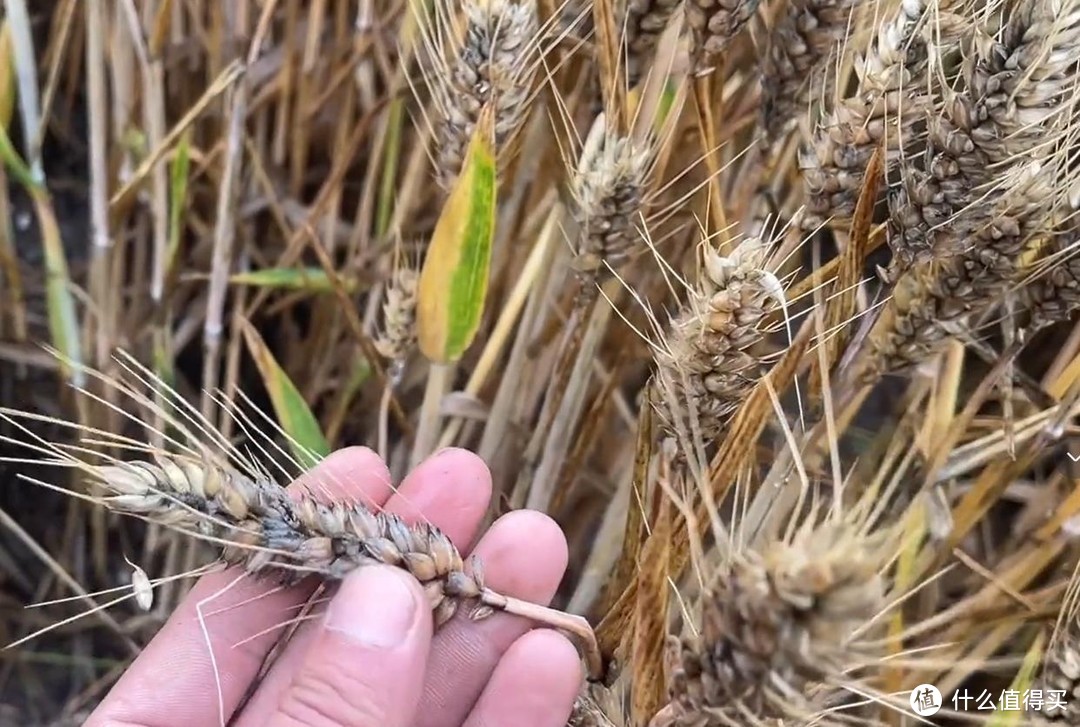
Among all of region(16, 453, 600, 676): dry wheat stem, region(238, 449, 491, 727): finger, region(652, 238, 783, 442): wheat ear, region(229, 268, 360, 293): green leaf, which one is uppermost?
region(652, 238, 783, 442): wheat ear

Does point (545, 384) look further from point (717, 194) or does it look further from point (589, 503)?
point (717, 194)

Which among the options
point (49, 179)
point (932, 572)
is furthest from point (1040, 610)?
point (49, 179)

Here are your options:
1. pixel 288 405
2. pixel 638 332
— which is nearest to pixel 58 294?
pixel 288 405

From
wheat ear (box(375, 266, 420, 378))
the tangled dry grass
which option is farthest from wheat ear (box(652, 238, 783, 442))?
wheat ear (box(375, 266, 420, 378))

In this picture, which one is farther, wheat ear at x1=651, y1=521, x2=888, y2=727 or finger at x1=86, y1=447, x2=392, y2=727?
finger at x1=86, y1=447, x2=392, y2=727

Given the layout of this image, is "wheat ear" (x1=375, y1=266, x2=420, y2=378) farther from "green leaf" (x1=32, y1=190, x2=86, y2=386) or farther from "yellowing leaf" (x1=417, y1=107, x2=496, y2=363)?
"green leaf" (x1=32, y1=190, x2=86, y2=386)

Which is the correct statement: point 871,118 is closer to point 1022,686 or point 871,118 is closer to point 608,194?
point 608,194
